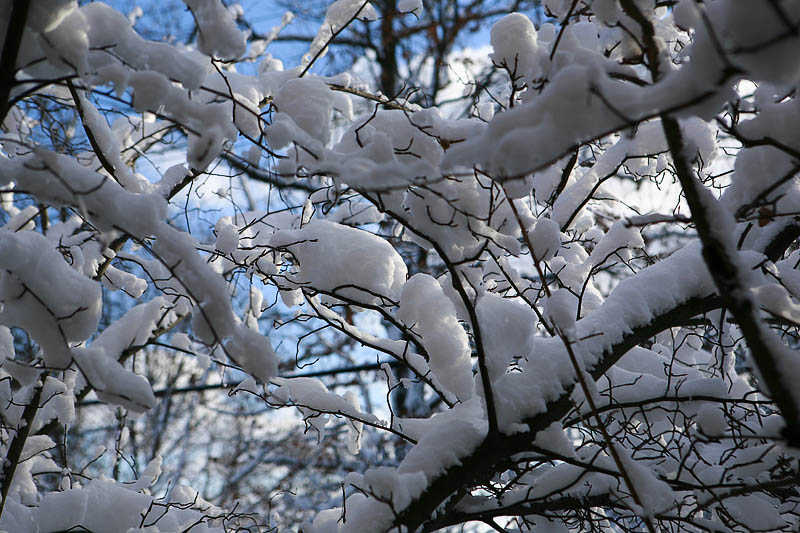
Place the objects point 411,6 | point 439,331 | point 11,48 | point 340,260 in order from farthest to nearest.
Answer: point 411,6
point 340,260
point 439,331
point 11,48

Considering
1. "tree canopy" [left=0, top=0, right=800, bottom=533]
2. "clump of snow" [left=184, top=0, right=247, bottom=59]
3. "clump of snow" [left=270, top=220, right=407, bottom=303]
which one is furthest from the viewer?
"clump of snow" [left=270, top=220, right=407, bottom=303]

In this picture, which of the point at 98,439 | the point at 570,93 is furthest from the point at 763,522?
the point at 98,439

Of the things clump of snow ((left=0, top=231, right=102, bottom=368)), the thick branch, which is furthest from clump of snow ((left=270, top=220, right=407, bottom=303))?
the thick branch

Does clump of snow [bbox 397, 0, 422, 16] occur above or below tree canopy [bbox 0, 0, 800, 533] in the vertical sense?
above

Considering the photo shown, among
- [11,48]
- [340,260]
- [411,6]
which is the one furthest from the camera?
[411,6]

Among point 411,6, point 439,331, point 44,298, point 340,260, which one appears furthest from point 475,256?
point 411,6

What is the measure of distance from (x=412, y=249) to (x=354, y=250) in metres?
4.02

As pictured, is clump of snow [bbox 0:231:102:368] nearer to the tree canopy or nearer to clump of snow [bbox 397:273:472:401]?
the tree canopy

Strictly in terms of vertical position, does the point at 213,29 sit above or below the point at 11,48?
above

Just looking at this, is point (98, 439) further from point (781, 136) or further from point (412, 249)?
point (781, 136)

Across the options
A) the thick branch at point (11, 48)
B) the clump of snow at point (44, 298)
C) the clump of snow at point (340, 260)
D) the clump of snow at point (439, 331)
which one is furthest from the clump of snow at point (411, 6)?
the clump of snow at point (44, 298)

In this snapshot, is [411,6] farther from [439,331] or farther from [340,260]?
[439,331]

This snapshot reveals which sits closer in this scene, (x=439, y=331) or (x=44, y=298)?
(x=44, y=298)

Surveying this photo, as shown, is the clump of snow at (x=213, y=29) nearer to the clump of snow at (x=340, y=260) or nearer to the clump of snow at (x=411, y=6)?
the clump of snow at (x=340, y=260)
